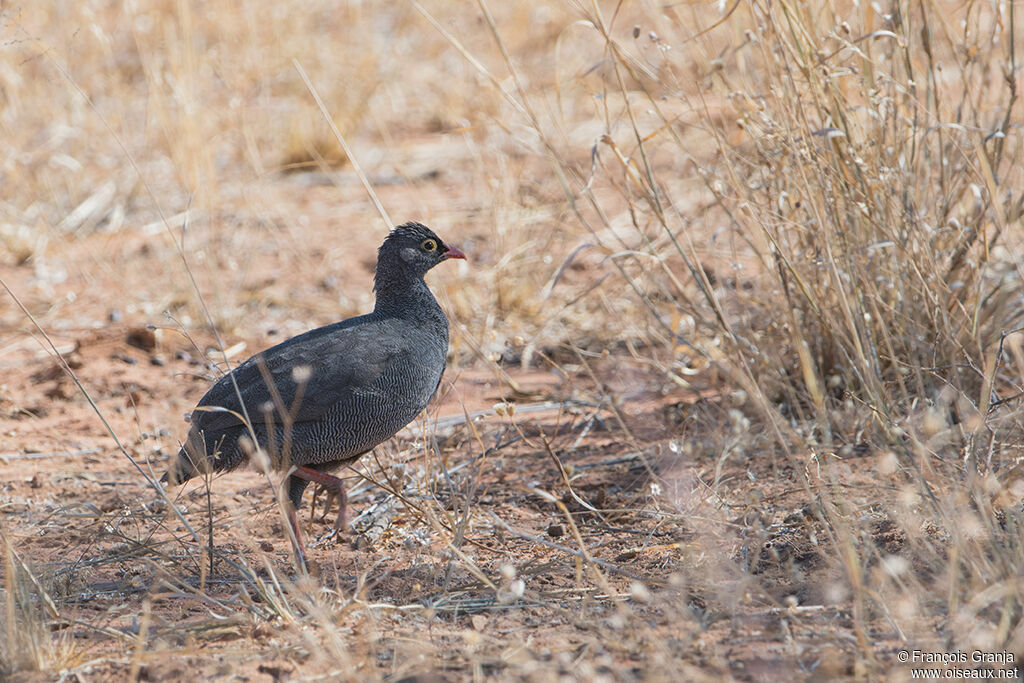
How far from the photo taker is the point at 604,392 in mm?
4969

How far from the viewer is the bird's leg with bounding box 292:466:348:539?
402cm

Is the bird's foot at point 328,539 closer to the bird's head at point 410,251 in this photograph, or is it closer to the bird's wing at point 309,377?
the bird's wing at point 309,377

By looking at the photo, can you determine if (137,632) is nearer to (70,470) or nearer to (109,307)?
(70,470)

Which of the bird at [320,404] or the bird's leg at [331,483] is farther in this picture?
the bird's leg at [331,483]

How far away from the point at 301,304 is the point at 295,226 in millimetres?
1364

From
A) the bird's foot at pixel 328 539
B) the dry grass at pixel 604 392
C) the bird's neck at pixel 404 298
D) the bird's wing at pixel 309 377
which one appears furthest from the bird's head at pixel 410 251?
the bird's foot at pixel 328 539

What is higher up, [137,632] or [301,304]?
[137,632]

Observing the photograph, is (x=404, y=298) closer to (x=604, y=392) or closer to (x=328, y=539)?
(x=328, y=539)

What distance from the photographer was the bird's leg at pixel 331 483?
402 cm

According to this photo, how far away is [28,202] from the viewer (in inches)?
313

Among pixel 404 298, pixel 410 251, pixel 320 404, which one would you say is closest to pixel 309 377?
pixel 320 404

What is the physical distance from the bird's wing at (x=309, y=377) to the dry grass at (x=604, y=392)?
1.21ft

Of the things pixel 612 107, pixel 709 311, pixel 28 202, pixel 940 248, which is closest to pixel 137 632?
pixel 709 311

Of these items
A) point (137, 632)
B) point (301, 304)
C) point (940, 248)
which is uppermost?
point (940, 248)
